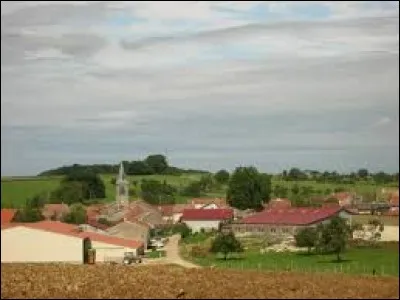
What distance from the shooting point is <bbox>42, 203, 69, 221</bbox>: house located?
19047 mm

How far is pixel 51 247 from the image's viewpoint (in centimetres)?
1495

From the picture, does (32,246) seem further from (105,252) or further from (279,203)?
(279,203)

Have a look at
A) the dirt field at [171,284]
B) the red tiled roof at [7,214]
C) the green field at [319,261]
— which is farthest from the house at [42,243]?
the green field at [319,261]

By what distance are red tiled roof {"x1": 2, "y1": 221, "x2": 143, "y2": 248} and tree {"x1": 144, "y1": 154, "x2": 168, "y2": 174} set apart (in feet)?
7.25

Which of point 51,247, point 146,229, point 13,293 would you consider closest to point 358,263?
point 146,229

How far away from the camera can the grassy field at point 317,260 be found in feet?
66.8

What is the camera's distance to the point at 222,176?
25.1 metres

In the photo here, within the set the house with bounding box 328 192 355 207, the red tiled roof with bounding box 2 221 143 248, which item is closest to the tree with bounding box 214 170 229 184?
the red tiled roof with bounding box 2 221 143 248

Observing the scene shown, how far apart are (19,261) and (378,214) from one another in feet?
64.6

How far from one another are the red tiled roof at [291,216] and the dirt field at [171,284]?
48.6ft

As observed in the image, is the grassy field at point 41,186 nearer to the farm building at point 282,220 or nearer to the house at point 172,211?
the house at point 172,211

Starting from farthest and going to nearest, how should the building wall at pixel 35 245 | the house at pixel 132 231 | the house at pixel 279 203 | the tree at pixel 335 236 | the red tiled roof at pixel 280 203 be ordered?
1. the red tiled roof at pixel 280 203
2. the house at pixel 279 203
3. the tree at pixel 335 236
4. the house at pixel 132 231
5. the building wall at pixel 35 245

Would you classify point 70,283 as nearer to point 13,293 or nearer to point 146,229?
point 13,293

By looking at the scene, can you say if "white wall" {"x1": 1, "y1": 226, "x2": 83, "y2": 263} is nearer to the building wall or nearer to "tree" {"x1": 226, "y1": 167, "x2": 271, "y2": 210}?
the building wall
